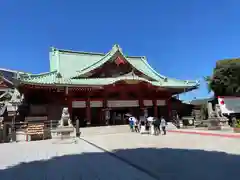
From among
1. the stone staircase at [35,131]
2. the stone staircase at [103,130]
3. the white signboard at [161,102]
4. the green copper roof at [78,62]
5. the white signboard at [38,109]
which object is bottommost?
the stone staircase at [103,130]

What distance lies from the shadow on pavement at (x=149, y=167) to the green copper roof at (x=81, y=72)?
48.3ft

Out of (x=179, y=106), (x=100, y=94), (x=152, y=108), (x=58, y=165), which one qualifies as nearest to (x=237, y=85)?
(x=179, y=106)

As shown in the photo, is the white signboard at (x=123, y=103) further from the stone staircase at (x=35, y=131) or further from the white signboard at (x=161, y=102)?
the stone staircase at (x=35, y=131)

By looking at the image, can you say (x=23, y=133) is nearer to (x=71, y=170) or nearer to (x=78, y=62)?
(x=78, y=62)

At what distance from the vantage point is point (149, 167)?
310 inches

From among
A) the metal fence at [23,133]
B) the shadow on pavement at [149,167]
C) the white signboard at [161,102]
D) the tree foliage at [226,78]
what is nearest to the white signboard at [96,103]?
the metal fence at [23,133]

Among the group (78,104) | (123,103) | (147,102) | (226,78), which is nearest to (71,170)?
(78,104)

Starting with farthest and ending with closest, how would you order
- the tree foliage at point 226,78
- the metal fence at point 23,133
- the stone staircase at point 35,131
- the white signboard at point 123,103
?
the tree foliage at point 226,78 < the white signboard at point 123,103 < the stone staircase at point 35,131 < the metal fence at point 23,133

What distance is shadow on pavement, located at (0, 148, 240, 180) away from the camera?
6914mm

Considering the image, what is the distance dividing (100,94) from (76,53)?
835 centimetres

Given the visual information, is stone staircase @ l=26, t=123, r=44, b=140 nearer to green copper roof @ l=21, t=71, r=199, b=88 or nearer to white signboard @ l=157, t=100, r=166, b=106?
green copper roof @ l=21, t=71, r=199, b=88

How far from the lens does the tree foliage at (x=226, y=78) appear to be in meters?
33.6

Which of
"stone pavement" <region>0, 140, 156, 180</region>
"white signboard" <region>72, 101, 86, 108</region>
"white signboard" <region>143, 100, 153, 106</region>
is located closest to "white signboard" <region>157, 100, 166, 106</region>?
"white signboard" <region>143, 100, 153, 106</region>

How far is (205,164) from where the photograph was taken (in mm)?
8078
